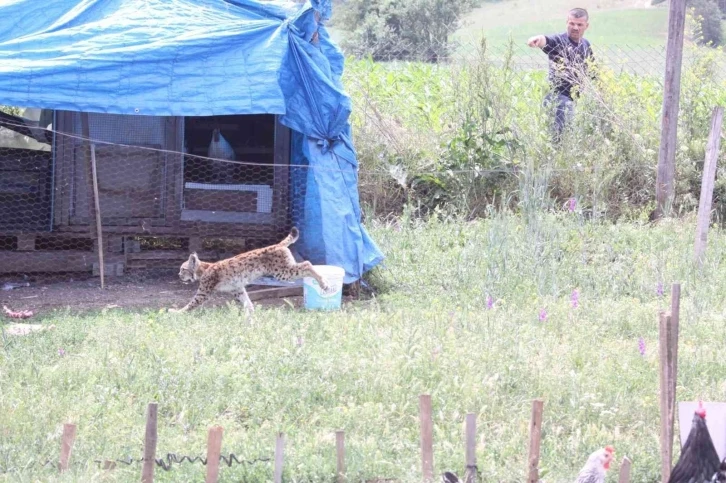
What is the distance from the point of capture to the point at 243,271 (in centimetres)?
838

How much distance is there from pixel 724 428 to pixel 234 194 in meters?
6.80

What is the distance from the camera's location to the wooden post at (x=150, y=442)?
11.4 feet

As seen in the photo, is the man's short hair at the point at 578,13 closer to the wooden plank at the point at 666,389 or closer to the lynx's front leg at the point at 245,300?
the lynx's front leg at the point at 245,300

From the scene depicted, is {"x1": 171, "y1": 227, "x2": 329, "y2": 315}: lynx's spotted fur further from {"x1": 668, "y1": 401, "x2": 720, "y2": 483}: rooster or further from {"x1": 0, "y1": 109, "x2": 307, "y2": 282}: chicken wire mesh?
{"x1": 668, "y1": 401, "x2": 720, "y2": 483}: rooster

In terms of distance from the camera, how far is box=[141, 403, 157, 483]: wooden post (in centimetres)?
348

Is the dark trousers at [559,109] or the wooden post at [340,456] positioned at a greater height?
the dark trousers at [559,109]

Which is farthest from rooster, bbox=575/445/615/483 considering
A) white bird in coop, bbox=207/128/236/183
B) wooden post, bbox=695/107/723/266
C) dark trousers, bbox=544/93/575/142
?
dark trousers, bbox=544/93/575/142

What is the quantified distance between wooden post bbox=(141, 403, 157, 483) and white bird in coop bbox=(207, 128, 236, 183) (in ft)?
21.1

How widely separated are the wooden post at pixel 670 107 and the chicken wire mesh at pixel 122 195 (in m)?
3.91

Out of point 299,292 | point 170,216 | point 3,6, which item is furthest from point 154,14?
point 299,292

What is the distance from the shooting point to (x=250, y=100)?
8516mm

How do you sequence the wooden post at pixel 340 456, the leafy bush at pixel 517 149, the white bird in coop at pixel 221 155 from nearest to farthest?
the wooden post at pixel 340 456 → the white bird in coop at pixel 221 155 → the leafy bush at pixel 517 149

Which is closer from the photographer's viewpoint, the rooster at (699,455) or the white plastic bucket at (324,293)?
the rooster at (699,455)

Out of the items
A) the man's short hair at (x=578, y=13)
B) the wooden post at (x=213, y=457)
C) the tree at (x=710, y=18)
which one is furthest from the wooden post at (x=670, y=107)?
the tree at (x=710, y=18)
